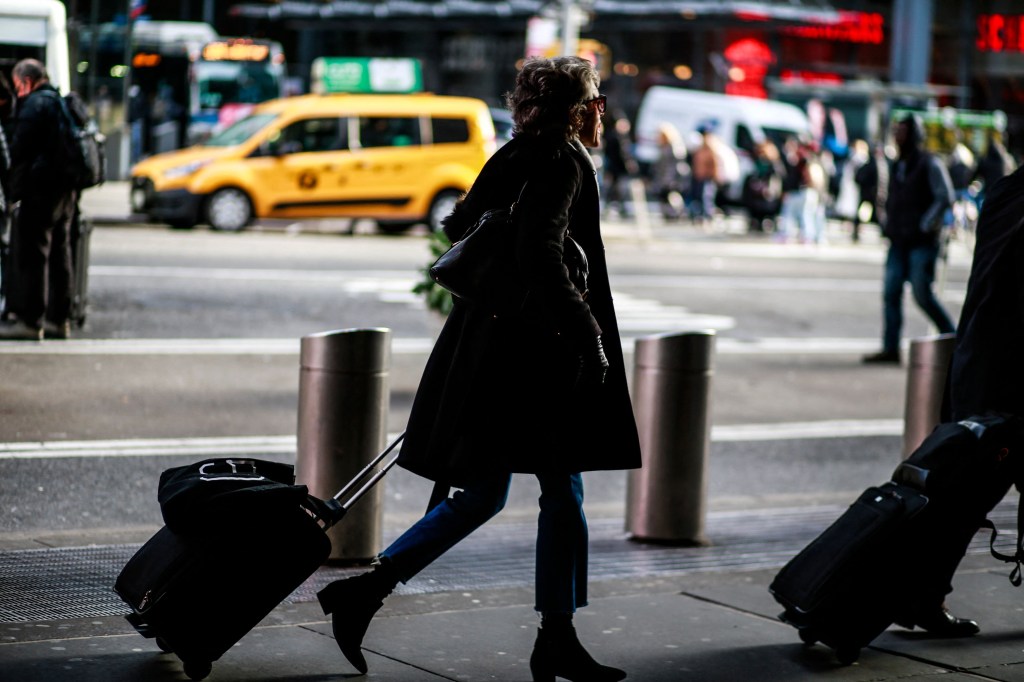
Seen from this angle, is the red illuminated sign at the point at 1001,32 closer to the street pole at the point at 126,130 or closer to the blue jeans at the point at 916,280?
the street pole at the point at 126,130

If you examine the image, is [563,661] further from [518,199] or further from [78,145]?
[78,145]

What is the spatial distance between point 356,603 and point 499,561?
1774mm

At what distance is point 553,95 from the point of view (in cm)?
422

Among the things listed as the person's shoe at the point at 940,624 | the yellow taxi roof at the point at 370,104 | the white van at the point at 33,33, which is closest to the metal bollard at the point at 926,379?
the person's shoe at the point at 940,624

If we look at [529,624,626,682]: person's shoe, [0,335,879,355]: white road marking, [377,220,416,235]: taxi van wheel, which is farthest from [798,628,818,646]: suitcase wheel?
[377,220,416,235]: taxi van wheel

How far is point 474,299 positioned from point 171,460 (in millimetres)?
3954

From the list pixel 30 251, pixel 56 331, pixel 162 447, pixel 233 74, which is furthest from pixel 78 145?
pixel 233 74

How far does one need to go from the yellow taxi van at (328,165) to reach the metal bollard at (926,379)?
561 inches

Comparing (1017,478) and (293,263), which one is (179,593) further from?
(293,263)

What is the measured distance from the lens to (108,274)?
50.5 feet

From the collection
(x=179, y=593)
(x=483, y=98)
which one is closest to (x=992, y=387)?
(x=179, y=593)

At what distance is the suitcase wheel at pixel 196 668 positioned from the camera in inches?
164

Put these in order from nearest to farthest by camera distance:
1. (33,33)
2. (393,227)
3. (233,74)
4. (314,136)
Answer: (33,33) → (314,136) → (393,227) → (233,74)

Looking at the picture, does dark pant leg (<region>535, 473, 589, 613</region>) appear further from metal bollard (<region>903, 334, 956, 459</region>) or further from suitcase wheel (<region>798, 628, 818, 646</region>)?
metal bollard (<region>903, 334, 956, 459</region>)
